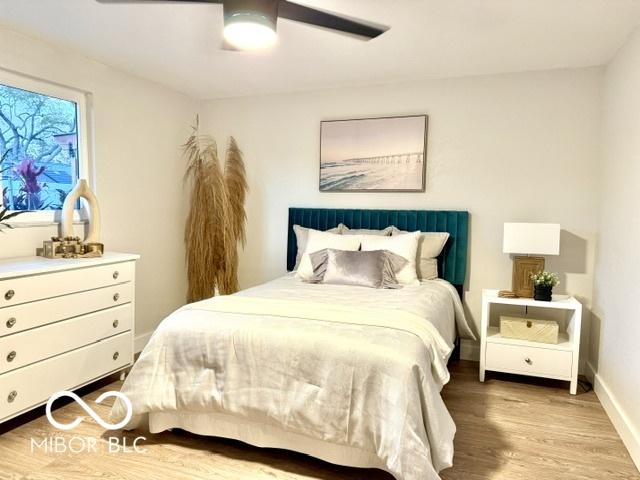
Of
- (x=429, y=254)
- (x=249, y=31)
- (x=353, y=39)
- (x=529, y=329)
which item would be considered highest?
(x=353, y=39)

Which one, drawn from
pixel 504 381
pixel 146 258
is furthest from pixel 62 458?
pixel 504 381

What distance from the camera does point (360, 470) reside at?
2105mm

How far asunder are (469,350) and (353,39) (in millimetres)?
2645

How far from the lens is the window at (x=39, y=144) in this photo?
2.87 metres

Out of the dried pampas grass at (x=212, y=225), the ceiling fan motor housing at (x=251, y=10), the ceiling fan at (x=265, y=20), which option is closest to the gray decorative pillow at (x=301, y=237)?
the dried pampas grass at (x=212, y=225)

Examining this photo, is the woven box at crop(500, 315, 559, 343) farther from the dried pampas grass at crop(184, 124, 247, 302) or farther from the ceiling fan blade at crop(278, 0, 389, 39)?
the dried pampas grass at crop(184, 124, 247, 302)

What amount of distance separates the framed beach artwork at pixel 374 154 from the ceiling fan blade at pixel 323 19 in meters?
1.76

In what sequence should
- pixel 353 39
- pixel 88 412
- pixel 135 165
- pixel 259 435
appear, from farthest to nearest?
pixel 135 165
pixel 353 39
pixel 88 412
pixel 259 435

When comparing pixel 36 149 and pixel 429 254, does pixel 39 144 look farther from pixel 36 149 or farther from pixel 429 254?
pixel 429 254

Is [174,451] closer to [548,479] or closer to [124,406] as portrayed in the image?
[124,406]

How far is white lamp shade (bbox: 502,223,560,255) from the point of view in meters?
3.13

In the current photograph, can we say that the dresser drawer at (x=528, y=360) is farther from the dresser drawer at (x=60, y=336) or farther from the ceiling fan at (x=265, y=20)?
the dresser drawer at (x=60, y=336)

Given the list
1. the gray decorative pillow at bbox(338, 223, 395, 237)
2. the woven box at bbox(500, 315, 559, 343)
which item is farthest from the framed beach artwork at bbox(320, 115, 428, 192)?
the woven box at bbox(500, 315, 559, 343)

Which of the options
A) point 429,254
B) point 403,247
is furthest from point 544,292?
point 403,247
